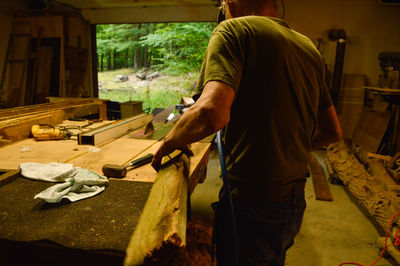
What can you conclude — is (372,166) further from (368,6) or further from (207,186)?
(368,6)

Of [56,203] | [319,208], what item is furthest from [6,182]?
[319,208]

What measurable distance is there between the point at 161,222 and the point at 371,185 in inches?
124

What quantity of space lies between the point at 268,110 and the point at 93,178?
2.93 feet

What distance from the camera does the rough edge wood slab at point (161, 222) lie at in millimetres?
760

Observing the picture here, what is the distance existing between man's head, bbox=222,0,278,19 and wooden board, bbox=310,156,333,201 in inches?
120

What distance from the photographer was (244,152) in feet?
3.40

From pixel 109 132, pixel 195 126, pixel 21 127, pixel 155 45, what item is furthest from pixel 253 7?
pixel 155 45

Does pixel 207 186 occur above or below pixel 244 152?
below

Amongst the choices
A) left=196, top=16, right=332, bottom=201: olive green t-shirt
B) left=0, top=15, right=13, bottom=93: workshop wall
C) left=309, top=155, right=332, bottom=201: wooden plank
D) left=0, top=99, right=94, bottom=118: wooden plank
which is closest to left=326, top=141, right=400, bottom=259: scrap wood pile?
left=309, top=155, right=332, bottom=201: wooden plank

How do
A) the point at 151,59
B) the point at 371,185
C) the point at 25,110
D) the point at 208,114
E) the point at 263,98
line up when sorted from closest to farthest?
the point at 208,114
the point at 263,98
the point at 25,110
the point at 371,185
the point at 151,59

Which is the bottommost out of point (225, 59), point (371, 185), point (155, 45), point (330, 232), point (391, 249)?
point (330, 232)

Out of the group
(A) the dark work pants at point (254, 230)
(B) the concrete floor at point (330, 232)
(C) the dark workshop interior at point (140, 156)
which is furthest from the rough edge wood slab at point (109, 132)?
(A) the dark work pants at point (254, 230)

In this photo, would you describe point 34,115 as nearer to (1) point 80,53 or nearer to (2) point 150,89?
(1) point 80,53

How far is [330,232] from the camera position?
283 cm
